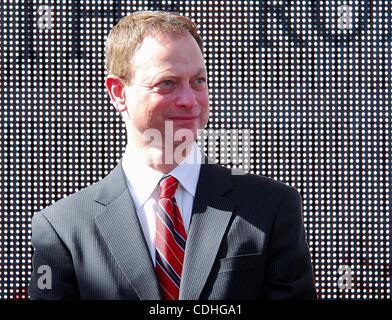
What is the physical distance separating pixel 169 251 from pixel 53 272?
382 mm

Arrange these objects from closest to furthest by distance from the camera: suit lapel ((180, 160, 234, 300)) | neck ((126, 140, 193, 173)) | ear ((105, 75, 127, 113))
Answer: suit lapel ((180, 160, 234, 300))
neck ((126, 140, 193, 173))
ear ((105, 75, 127, 113))

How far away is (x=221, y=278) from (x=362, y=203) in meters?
1.35

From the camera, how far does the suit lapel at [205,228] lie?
6.24ft

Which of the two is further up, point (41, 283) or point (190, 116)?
point (190, 116)

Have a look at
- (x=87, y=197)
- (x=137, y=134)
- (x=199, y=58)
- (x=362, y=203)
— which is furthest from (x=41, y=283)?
(x=362, y=203)

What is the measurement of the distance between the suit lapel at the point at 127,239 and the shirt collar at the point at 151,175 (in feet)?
0.13

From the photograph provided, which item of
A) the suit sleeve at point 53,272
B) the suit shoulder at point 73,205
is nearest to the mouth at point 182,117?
the suit shoulder at point 73,205

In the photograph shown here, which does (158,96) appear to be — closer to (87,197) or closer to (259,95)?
(87,197)

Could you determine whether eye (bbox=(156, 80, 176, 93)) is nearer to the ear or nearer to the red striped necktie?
the ear

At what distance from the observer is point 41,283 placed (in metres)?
2.00

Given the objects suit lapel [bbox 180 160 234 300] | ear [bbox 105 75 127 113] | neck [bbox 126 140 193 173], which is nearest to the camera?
suit lapel [bbox 180 160 234 300]

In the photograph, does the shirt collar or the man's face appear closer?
the man's face

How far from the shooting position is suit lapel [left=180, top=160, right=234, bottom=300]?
6.24 ft

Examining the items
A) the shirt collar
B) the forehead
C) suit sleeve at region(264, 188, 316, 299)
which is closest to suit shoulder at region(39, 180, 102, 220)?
the shirt collar
